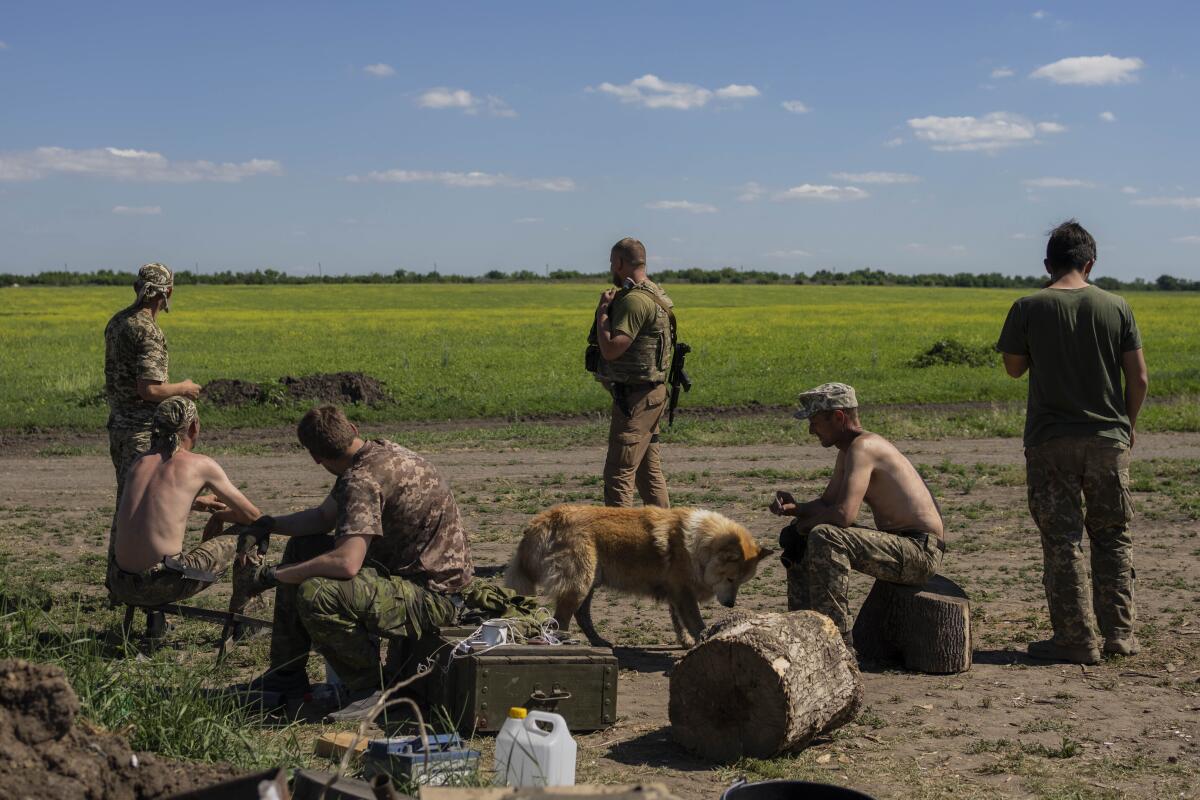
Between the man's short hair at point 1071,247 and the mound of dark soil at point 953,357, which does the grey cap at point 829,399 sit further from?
the mound of dark soil at point 953,357

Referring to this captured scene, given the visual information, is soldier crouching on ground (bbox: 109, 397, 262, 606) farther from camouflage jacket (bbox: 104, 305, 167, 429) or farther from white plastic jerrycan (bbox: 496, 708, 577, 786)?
white plastic jerrycan (bbox: 496, 708, 577, 786)

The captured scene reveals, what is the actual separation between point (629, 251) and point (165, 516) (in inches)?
147

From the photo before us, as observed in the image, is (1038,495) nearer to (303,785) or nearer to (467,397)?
(303,785)

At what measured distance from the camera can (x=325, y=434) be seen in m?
6.04

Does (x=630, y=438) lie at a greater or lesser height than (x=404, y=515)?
greater

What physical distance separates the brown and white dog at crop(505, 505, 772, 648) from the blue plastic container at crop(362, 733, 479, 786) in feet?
7.40

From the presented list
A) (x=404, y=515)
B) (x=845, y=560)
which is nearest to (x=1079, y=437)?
(x=845, y=560)

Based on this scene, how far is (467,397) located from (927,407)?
8009 mm

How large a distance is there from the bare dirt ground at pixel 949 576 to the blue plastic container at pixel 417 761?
30.0 inches

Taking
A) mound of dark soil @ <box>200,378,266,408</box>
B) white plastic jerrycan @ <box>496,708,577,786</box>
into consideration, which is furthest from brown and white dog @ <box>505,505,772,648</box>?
mound of dark soil @ <box>200,378,266,408</box>

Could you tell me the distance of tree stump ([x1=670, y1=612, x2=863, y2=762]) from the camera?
5496mm

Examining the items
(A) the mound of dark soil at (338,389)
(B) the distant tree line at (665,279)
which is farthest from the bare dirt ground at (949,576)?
(B) the distant tree line at (665,279)

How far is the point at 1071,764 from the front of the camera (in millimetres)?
5410

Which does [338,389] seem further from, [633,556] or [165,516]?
[633,556]
